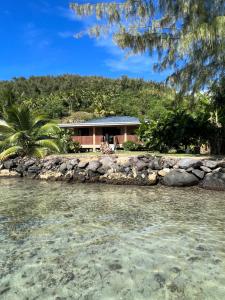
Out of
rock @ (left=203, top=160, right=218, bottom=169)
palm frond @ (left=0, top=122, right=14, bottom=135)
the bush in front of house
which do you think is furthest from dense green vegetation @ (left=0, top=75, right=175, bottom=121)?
rock @ (left=203, top=160, right=218, bottom=169)

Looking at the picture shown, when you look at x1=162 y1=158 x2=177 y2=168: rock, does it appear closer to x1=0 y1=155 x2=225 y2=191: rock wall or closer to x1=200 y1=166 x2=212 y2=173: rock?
x1=0 y1=155 x2=225 y2=191: rock wall

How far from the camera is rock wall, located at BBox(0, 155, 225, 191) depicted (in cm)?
1368

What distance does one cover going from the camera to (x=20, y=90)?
78.4m

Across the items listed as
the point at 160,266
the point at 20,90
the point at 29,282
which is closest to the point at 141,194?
the point at 160,266

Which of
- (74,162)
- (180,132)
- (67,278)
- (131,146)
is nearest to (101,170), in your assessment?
(74,162)

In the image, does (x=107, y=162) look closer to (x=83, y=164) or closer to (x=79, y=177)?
(x=83, y=164)

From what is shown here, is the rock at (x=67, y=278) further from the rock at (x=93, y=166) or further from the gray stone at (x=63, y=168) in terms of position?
the gray stone at (x=63, y=168)

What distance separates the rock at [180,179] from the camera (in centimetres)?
1356

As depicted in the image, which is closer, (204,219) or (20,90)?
(204,219)

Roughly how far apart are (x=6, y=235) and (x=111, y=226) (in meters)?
2.23

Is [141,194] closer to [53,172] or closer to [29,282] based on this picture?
[53,172]

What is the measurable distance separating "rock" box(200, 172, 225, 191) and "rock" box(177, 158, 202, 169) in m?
0.79

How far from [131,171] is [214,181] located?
3539 millimetres

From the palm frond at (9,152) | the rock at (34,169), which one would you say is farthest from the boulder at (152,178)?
the palm frond at (9,152)
